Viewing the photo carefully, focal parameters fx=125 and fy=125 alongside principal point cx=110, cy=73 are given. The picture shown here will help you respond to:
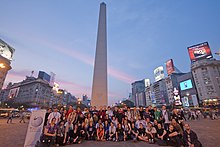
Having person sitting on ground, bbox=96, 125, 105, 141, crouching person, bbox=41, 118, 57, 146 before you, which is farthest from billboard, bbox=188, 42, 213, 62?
crouching person, bbox=41, 118, 57, 146

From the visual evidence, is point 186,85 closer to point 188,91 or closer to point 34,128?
point 188,91

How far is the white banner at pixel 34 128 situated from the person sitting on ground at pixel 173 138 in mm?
4906

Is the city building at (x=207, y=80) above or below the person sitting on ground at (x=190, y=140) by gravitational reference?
above

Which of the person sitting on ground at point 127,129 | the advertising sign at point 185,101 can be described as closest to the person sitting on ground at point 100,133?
the person sitting on ground at point 127,129

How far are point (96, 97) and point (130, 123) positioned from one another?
7.84 metres

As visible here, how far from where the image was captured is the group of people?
4837mm

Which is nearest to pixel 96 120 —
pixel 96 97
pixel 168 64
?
pixel 96 97

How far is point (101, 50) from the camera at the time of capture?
49.2 ft

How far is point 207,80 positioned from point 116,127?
54.5 m

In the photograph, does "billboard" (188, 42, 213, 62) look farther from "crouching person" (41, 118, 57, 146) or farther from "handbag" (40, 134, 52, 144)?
"handbag" (40, 134, 52, 144)

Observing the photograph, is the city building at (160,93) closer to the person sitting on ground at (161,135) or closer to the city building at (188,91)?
the city building at (188,91)

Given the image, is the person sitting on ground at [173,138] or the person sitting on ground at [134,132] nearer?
A: the person sitting on ground at [173,138]

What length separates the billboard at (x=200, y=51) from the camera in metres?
39.6

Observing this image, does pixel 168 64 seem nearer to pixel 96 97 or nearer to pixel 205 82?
pixel 205 82
